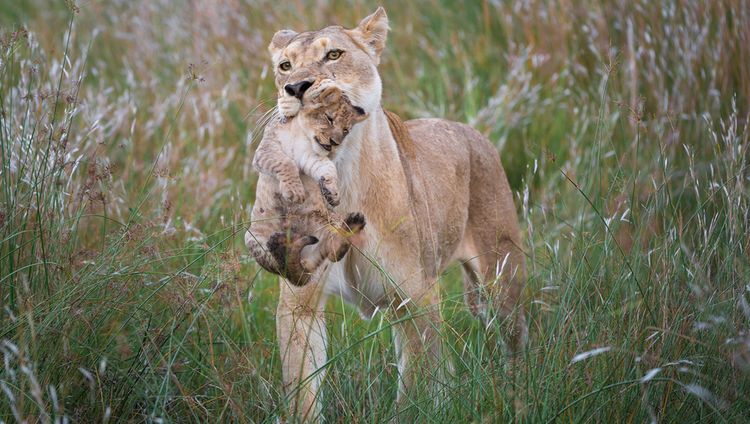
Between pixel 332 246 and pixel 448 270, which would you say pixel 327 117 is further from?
pixel 448 270

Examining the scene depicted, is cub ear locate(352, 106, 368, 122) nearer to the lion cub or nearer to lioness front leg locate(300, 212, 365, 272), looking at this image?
the lion cub

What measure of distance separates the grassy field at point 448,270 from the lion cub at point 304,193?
0.15 meters

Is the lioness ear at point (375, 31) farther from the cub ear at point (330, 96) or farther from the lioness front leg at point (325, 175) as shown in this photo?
the lioness front leg at point (325, 175)

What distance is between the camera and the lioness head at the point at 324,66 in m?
3.39

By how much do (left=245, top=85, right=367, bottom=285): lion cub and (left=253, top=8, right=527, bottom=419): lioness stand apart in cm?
9

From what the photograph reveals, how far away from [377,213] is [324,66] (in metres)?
0.61

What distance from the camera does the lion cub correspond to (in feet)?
10.3

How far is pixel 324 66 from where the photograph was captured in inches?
144

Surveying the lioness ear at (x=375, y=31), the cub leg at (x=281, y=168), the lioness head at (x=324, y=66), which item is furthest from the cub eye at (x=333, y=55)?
the cub leg at (x=281, y=168)

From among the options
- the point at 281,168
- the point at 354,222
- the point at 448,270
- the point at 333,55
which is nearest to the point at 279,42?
the point at 333,55

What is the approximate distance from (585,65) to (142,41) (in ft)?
12.2

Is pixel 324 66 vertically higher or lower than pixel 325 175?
higher

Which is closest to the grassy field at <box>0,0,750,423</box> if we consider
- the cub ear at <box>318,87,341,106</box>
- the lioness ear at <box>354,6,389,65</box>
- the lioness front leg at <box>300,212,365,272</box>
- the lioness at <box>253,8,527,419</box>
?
the lioness at <box>253,8,527,419</box>

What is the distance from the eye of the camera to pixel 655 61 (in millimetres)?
6516
